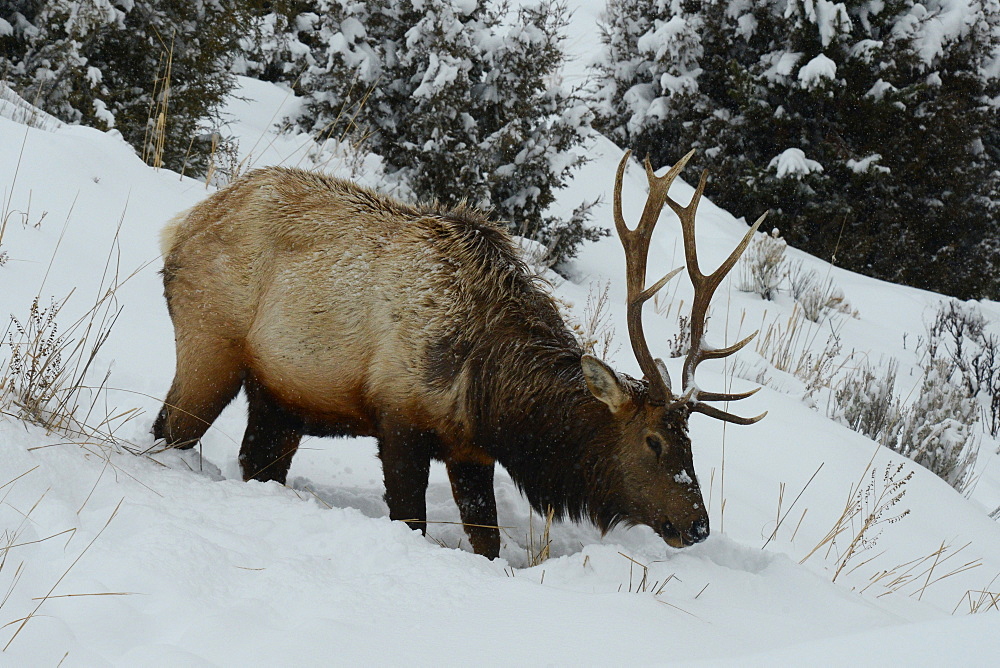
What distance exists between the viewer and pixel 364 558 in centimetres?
239

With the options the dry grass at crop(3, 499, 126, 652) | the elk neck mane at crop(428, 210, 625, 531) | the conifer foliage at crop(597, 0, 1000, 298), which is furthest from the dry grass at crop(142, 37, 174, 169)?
the conifer foliage at crop(597, 0, 1000, 298)

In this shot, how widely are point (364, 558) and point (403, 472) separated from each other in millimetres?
990

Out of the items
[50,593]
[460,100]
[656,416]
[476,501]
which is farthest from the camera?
[460,100]

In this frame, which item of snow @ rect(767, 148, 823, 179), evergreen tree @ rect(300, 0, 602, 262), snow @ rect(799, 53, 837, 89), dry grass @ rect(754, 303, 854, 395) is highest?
snow @ rect(799, 53, 837, 89)

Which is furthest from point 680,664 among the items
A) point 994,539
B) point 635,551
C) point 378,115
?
point 378,115

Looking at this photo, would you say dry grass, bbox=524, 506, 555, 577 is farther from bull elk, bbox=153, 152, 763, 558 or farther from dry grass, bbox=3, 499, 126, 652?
dry grass, bbox=3, 499, 126, 652

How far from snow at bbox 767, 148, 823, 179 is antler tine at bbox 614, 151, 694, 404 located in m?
9.50

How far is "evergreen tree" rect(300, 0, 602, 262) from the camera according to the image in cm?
764

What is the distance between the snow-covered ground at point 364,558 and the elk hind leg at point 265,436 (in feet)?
0.71

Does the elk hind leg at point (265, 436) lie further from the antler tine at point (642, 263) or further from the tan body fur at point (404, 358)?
the antler tine at point (642, 263)

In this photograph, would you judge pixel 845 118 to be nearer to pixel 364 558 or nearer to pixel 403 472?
pixel 403 472

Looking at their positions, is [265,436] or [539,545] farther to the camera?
[265,436]

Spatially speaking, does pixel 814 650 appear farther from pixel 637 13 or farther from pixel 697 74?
pixel 637 13

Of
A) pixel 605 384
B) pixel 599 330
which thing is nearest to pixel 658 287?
pixel 605 384
